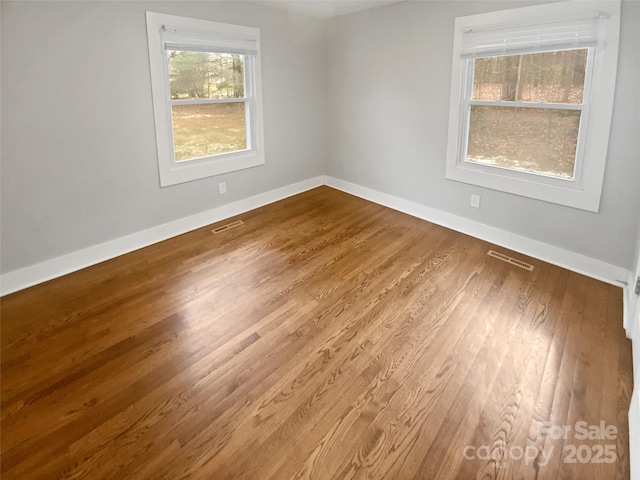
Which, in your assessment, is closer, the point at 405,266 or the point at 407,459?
the point at 407,459

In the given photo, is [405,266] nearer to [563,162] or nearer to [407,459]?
[563,162]

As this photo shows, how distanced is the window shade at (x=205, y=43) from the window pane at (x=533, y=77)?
90.2 inches

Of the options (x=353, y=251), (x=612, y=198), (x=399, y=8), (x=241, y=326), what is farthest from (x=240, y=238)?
(x=612, y=198)

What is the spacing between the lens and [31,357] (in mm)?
2086

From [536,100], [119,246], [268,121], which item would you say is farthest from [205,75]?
[536,100]

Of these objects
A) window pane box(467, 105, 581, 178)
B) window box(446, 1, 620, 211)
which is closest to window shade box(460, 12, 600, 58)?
window box(446, 1, 620, 211)

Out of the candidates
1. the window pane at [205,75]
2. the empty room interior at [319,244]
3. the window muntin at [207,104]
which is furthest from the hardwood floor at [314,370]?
the window pane at [205,75]

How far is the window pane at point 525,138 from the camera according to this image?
114 inches

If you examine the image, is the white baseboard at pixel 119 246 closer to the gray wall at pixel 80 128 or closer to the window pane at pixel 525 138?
the gray wall at pixel 80 128

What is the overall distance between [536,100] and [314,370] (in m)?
2.80

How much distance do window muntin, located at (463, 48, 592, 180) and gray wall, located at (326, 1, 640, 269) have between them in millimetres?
259

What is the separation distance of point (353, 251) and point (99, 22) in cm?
273

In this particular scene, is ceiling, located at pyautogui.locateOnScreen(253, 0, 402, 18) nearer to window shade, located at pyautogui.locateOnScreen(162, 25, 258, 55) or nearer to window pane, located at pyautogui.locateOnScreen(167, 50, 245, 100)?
window shade, located at pyautogui.locateOnScreen(162, 25, 258, 55)

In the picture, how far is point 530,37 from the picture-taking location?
286 centimetres
